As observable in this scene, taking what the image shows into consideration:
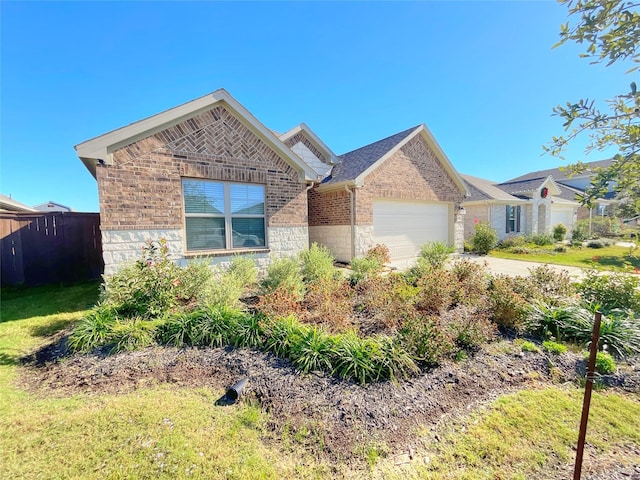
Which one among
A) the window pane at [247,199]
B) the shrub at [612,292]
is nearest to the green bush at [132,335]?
the window pane at [247,199]

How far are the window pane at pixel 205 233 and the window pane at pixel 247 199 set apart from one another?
646mm

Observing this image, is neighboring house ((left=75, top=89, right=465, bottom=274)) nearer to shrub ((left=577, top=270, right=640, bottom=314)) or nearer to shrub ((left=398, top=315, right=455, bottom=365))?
shrub ((left=398, top=315, right=455, bottom=365))

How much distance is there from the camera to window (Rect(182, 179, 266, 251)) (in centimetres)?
722

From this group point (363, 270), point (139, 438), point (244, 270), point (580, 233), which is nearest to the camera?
point (139, 438)

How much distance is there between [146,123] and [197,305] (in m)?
4.66

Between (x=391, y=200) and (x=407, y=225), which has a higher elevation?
(x=391, y=200)

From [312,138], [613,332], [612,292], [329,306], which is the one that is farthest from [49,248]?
[612,292]

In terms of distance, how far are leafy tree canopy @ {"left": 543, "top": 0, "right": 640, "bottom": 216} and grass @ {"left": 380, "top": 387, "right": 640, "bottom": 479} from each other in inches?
82.7

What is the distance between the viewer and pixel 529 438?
7.89 ft

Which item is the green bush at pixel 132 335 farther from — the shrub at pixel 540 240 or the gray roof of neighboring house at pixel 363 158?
the shrub at pixel 540 240

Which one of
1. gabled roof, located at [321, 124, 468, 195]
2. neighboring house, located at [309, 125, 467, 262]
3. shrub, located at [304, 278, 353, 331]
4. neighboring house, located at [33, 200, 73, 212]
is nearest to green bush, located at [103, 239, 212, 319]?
shrub, located at [304, 278, 353, 331]

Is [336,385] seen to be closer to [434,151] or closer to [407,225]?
[407,225]

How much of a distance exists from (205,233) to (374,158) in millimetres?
7670

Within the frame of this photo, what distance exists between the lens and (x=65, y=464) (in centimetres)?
214
